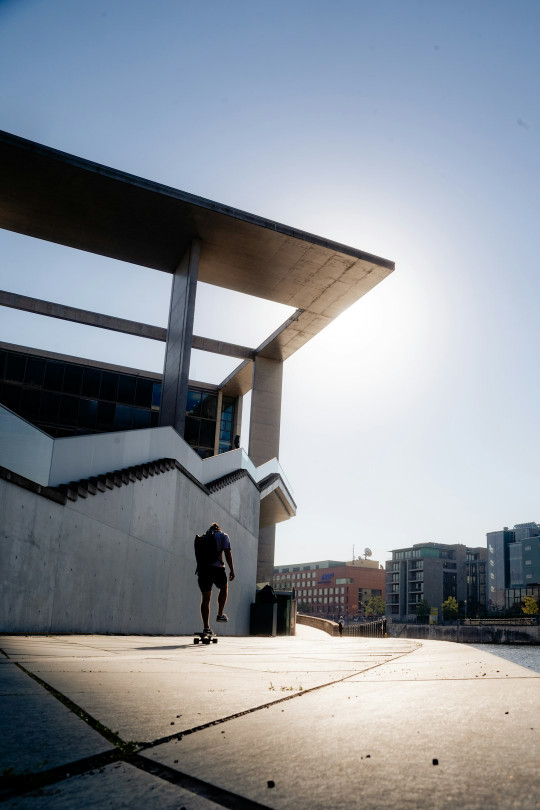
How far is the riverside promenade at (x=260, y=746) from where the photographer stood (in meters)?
1.21

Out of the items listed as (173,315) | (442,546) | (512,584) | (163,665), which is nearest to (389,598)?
(442,546)

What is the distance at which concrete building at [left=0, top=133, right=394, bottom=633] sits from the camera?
10.1 meters

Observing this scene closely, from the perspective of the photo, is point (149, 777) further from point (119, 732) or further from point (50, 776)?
point (119, 732)

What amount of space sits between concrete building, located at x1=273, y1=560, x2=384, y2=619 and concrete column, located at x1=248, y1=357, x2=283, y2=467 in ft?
447

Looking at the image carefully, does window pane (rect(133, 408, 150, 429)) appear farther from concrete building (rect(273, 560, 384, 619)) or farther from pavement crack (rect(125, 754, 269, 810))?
concrete building (rect(273, 560, 384, 619))

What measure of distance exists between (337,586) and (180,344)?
164 metres

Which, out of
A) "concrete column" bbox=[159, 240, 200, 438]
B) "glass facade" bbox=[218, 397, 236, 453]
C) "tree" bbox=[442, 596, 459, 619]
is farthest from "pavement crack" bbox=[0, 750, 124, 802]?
"tree" bbox=[442, 596, 459, 619]

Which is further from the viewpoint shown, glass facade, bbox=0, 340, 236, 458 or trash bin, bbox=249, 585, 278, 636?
glass facade, bbox=0, 340, 236, 458

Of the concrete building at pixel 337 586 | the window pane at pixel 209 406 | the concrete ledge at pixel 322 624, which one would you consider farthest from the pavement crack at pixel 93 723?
the concrete building at pixel 337 586

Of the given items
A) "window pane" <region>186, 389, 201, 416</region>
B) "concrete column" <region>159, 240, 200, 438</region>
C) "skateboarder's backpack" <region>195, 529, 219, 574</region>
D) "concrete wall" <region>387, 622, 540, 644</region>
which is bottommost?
"concrete wall" <region>387, 622, 540, 644</region>

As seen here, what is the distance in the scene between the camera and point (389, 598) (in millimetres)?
149250

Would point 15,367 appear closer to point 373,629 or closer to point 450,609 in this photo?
point 373,629

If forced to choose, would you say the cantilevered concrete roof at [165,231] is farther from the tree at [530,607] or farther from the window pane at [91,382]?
the tree at [530,607]

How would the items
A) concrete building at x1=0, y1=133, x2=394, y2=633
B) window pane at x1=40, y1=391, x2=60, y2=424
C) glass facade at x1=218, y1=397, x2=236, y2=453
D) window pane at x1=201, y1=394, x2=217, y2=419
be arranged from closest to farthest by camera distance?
concrete building at x1=0, y1=133, x2=394, y2=633 → window pane at x1=40, y1=391, x2=60, y2=424 → window pane at x1=201, y1=394, x2=217, y2=419 → glass facade at x1=218, y1=397, x2=236, y2=453
